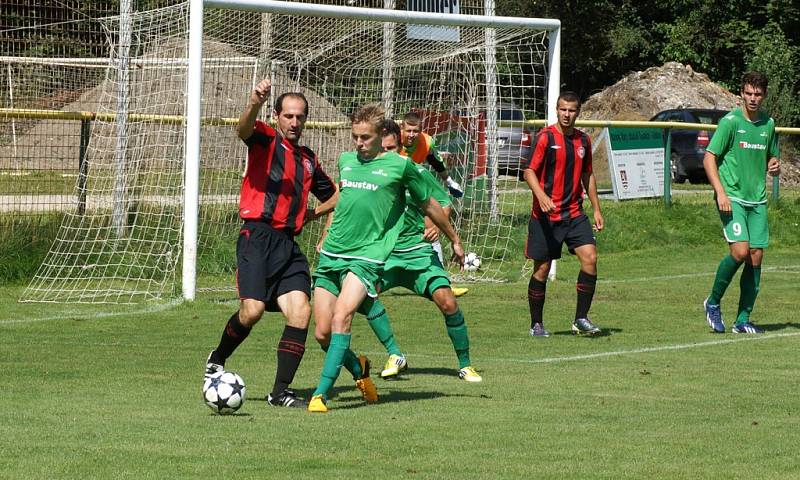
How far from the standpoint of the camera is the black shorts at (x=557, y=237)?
12156 mm

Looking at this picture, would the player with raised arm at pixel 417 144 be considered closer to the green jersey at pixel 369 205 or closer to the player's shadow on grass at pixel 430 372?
the player's shadow on grass at pixel 430 372

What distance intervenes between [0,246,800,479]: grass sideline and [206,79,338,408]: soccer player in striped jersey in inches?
14.5

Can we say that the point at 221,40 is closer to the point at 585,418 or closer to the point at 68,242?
the point at 68,242

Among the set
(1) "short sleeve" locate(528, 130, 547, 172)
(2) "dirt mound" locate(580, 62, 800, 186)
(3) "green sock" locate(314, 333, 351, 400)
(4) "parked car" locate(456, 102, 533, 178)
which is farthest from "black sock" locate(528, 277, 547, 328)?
(2) "dirt mound" locate(580, 62, 800, 186)

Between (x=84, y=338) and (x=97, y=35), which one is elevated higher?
(x=97, y=35)

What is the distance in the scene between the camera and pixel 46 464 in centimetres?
618

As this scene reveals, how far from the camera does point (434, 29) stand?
17031 millimetres

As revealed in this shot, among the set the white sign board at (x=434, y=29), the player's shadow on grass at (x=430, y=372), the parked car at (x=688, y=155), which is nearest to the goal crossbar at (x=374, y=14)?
the white sign board at (x=434, y=29)

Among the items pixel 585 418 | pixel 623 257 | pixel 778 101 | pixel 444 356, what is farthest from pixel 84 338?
pixel 778 101

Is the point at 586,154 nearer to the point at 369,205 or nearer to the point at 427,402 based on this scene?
the point at 369,205

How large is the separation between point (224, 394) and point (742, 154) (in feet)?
20.3

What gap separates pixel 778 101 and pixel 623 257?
1717 centimetres

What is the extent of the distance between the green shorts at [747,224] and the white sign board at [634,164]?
11.5m

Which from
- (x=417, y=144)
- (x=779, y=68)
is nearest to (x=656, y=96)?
(x=779, y=68)
